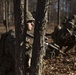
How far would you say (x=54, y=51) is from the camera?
1131cm

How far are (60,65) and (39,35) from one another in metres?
6.19

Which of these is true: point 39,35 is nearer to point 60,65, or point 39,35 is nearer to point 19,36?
point 19,36

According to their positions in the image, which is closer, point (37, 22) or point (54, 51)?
point (37, 22)

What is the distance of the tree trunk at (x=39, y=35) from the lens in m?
3.77

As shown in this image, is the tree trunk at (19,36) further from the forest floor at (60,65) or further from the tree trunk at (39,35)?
the forest floor at (60,65)

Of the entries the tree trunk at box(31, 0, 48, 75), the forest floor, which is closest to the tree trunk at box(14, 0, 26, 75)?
the tree trunk at box(31, 0, 48, 75)

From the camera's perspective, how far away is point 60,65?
9875 mm

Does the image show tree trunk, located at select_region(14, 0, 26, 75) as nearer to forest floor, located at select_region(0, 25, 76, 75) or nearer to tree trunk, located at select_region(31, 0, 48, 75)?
tree trunk, located at select_region(31, 0, 48, 75)

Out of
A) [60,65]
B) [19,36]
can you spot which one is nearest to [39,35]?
[19,36]

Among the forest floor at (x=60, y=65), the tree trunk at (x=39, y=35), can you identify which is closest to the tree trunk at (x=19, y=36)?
the tree trunk at (x=39, y=35)

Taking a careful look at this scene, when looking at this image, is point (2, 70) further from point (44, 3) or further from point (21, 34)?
point (44, 3)

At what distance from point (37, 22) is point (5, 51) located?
717mm

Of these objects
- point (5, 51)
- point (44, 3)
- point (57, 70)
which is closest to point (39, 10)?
point (44, 3)

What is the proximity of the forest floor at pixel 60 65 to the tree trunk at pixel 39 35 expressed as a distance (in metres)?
4.74
